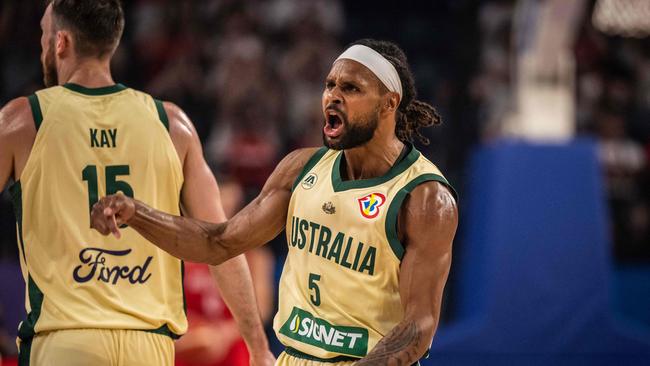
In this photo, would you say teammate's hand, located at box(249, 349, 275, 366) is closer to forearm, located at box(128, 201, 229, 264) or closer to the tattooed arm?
forearm, located at box(128, 201, 229, 264)

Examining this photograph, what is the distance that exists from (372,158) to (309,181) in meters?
0.27

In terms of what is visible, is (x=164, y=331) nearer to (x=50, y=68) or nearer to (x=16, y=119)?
(x=16, y=119)

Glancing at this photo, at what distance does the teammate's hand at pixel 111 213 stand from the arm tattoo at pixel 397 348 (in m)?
1.01

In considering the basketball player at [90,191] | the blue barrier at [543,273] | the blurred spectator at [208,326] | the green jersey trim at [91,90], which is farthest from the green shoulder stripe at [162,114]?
the blue barrier at [543,273]

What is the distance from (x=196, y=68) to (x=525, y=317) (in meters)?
4.53

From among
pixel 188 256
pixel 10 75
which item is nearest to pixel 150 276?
pixel 188 256

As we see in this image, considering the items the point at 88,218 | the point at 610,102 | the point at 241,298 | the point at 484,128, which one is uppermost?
the point at 88,218

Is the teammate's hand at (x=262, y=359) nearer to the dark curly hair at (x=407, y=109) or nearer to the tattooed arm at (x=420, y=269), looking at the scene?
the tattooed arm at (x=420, y=269)

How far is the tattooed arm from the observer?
3.92 m

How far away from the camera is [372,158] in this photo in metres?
4.32

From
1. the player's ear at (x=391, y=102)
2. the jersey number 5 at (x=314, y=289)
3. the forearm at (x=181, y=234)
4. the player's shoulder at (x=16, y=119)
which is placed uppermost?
the player's ear at (x=391, y=102)

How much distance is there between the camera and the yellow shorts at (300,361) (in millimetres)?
4090

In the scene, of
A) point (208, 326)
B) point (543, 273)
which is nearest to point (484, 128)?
point (543, 273)

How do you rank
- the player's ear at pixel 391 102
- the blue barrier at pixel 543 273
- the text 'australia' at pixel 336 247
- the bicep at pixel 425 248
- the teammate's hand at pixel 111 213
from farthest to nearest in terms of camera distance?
the blue barrier at pixel 543 273, the player's ear at pixel 391 102, the text 'australia' at pixel 336 247, the bicep at pixel 425 248, the teammate's hand at pixel 111 213
